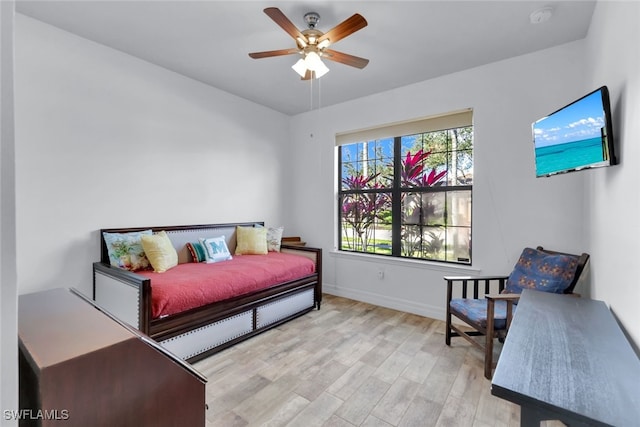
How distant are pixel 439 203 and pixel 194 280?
273 cm

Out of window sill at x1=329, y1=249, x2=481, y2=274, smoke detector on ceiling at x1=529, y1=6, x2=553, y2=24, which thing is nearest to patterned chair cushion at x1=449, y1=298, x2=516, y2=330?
window sill at x1=329, y1=249, x2=481, y2=274

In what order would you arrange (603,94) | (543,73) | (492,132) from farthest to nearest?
(492,132)
(543,73)
(603,94)

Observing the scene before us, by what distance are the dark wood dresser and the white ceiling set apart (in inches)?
87.1

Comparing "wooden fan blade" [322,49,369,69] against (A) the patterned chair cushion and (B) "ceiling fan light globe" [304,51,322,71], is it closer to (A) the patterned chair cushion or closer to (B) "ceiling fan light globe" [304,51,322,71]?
(B) "ceiling fan light globe" [304,51,322,71]

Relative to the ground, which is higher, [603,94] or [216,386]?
[603,94]

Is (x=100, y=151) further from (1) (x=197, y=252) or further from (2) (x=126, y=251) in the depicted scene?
(1) (x=197, y=252)

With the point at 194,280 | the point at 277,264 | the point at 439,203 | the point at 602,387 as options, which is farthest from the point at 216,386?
the point at 439,203

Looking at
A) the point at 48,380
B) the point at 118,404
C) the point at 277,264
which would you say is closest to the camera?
the point at 48,380

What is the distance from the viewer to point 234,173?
3.82m

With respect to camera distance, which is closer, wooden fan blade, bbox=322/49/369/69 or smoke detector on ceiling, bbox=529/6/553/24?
smoke detector on ceiling, bbox=529/6/553/24

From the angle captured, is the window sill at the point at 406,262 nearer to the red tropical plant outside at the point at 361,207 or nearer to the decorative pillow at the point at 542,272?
the red tropical plant outside at the point at 361,207

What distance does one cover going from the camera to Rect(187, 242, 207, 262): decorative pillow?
3.21 m

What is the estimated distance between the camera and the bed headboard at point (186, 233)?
8.80 feet

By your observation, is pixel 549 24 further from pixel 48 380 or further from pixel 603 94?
pixel 48 380
